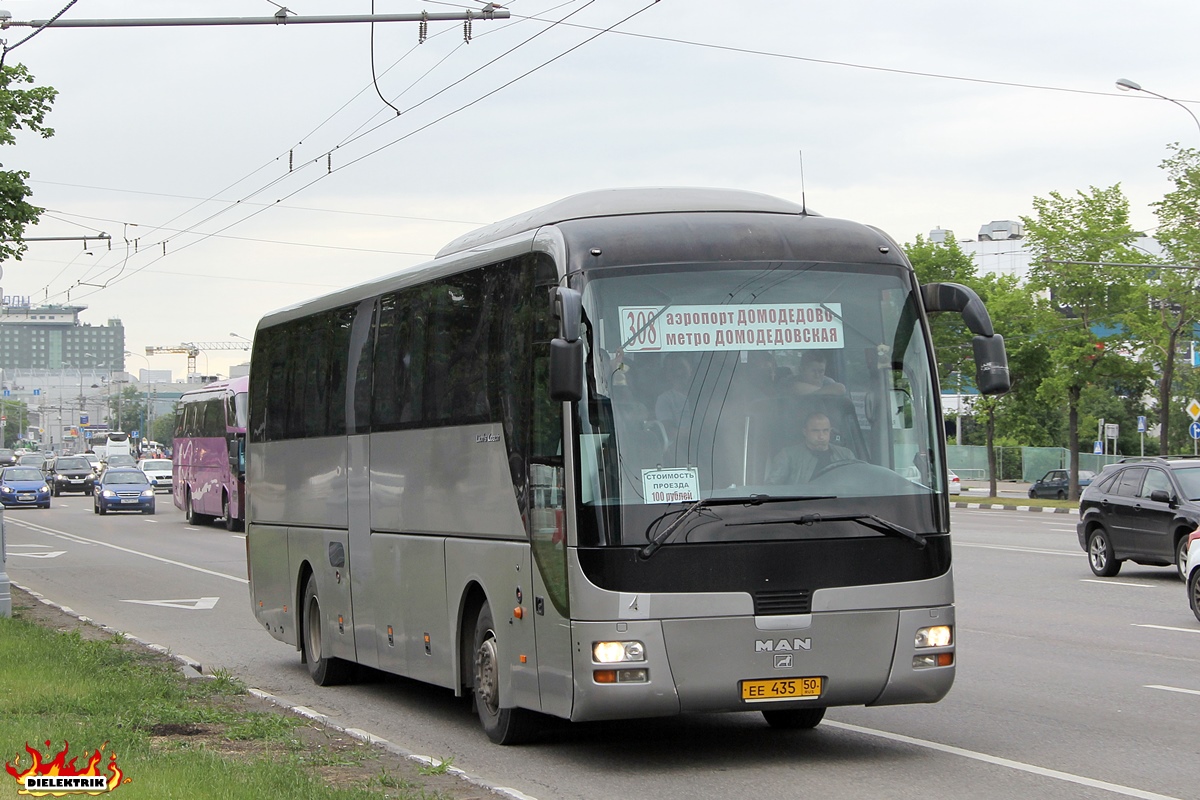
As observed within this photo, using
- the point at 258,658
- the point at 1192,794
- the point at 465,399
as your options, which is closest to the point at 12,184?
the point at 258,658

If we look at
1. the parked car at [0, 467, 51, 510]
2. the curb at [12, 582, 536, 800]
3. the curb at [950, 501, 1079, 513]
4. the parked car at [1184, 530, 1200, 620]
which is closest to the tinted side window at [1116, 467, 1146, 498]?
the parked car at [1184, 530, 1200, 620]

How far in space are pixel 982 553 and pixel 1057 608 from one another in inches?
359

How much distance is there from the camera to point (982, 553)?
2702 centimetres

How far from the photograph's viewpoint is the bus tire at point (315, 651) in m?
13.5

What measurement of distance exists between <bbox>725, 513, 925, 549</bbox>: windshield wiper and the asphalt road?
1.26 m

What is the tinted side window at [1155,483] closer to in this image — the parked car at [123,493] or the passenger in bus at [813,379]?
the passenger in bus at [813,379]

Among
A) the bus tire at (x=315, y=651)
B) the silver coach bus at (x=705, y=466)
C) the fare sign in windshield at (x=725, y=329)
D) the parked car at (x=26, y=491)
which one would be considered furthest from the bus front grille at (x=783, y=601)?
the parked car at (x=26, y=491)

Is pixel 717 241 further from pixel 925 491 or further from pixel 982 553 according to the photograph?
pixel 982 553

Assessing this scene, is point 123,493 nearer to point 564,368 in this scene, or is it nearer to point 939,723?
point 939,723

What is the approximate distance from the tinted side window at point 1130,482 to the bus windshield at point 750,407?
13733 mm

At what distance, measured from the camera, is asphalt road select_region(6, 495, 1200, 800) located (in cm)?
833

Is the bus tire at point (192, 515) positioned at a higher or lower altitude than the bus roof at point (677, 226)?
lower

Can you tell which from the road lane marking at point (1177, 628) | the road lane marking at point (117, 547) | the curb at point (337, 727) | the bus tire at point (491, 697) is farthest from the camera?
the road lane marking at point (117, 547)

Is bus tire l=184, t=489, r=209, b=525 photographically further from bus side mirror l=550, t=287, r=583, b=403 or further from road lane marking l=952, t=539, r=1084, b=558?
bus side mirror l=550, t=287, r=583, b=403
